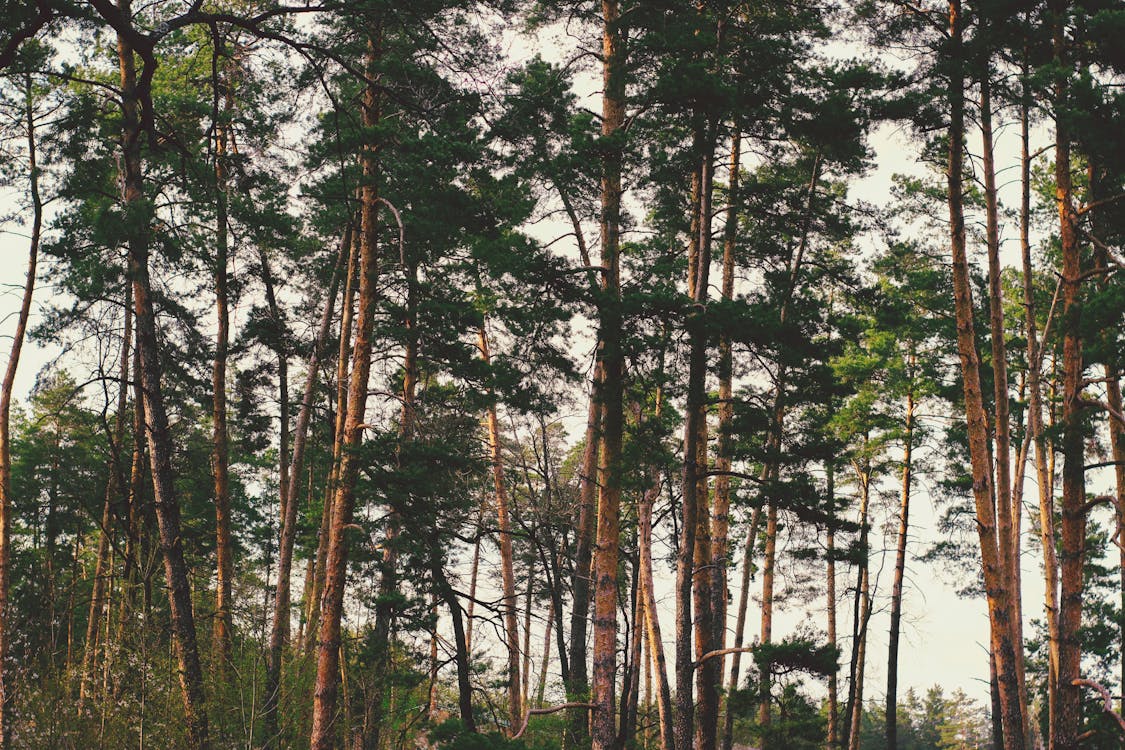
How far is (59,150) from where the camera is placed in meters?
14.3

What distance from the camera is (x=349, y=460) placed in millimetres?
11102

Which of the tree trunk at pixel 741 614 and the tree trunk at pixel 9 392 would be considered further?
the tree trunk at pixel 741 614

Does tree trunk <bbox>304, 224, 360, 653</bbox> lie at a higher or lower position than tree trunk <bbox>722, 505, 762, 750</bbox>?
higher

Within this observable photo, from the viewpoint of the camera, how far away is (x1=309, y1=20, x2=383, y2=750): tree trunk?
10.5 metres

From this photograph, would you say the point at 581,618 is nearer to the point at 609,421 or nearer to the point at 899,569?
the point at 609,421

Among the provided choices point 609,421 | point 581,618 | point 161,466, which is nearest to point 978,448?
point 609,421

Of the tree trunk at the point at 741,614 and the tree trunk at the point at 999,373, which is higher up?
the tree trunk at the point at 999,373

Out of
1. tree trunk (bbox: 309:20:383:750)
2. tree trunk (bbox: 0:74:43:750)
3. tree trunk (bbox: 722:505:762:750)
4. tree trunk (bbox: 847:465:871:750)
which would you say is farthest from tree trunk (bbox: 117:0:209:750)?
tree trunk (bbox: 847:465:871:750)

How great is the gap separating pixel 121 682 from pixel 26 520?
25.0 metres

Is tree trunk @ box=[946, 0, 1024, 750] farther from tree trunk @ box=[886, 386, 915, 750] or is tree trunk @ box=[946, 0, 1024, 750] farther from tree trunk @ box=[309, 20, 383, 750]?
tree trunk @ box=[886, 386, 915, 750]

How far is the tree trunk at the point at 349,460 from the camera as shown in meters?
10.5

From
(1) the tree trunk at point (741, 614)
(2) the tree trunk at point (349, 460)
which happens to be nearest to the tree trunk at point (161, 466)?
(2) the tree trunk at point (349, 460)

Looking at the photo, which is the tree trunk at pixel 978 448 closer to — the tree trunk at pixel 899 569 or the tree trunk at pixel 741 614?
the tree trunk at pixel 741 614

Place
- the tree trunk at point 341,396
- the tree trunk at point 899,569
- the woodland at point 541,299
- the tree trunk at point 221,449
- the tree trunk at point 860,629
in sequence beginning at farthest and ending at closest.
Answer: the tree trunk at point 899,569 < the tree trunk at point 860,629 < the tree trunk at point 221,449 < the tree trunk at point 341,396 < the woodland at point 541,299
